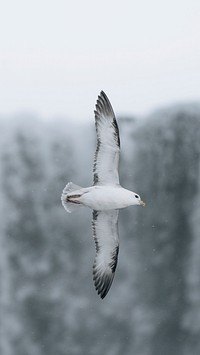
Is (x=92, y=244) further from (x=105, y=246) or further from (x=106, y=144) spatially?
(x=106, y=144)

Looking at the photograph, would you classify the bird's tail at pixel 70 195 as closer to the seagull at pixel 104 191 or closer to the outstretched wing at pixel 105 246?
the seagull at pixel 104 191

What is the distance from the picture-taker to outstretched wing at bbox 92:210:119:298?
1227 cm

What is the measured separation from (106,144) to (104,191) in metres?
0.68

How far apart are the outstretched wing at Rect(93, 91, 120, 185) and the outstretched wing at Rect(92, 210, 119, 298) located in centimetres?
67

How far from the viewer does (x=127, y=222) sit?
73.8ft

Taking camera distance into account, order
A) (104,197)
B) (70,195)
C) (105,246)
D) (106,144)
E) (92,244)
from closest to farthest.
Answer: (106,144) → (104,197) → (70,195) → (105,246) → (92,244)

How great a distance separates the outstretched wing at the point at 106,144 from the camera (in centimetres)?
1143

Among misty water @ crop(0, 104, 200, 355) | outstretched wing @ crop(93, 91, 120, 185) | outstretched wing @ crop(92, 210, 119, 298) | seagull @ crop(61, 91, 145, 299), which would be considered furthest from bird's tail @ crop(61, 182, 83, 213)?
misty water @ crop(0, 104, 200, 355)

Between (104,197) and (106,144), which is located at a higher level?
(106,144)

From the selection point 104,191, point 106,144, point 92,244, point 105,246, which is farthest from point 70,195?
point 92,244

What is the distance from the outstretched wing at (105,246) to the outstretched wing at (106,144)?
2.20 ft

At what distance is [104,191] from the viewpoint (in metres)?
11.7

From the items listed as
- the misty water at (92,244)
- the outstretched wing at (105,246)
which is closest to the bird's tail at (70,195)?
the outstretched wing at (105,246)

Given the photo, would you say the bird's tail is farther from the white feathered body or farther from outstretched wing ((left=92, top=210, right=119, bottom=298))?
outstretched wing ((left=92, top=210, right=119, bottom=298))
